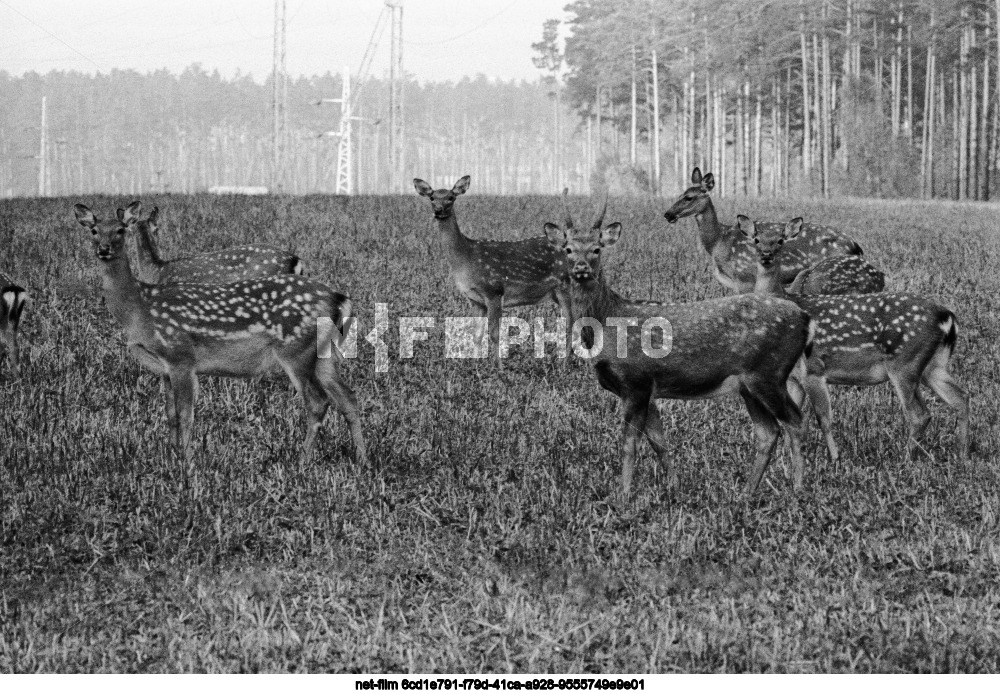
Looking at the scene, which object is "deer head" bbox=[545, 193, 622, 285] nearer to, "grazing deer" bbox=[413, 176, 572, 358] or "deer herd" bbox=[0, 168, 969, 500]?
"deer herd" bbox=[0, 168, 969, 500]

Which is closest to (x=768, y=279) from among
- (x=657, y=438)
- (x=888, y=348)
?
(x=888, y=348)

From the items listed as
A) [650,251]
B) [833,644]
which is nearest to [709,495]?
[833,644]

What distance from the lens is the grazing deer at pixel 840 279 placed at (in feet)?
41.5

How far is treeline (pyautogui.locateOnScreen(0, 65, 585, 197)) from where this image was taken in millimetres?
166125

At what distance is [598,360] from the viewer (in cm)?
829

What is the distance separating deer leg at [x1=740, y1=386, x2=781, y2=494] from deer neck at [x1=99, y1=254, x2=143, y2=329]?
4614 millimetres

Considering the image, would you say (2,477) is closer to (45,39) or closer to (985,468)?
(985,468)

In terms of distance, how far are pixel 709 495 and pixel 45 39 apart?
208 m

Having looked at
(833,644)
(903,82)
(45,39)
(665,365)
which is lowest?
(833,644)

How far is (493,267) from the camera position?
45.8ft

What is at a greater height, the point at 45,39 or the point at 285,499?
the point at 45,39

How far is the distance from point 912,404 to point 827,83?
51786 mm

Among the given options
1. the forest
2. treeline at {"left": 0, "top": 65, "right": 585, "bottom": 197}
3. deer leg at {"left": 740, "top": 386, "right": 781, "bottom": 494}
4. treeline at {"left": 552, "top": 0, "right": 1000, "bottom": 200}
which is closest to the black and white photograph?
deer leg at {"left": 740, "top": 386, "right": 781, "bottom": 494}

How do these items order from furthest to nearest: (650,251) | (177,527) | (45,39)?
1. (45,39)
2. (650,251)
3. (177,527)
